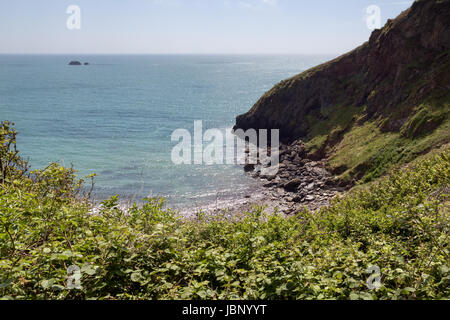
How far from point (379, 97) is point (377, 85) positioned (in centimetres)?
377

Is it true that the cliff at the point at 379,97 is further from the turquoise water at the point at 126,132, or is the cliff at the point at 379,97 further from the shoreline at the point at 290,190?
the turquoise water at the point at 126,132

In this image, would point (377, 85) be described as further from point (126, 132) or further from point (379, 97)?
point (126, 132)

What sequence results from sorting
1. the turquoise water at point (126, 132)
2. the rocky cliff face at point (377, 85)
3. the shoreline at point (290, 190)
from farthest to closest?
the turquoise water at point (126, 132) → the rocky cliff face at point (377, 85) → the shoreline at point (290, 190)

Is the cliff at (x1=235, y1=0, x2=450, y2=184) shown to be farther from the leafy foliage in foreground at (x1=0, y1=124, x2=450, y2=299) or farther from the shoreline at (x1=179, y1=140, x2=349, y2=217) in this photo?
the leafy foliage in foreground at (x1=0, y1=124, x2=450, y2=299)

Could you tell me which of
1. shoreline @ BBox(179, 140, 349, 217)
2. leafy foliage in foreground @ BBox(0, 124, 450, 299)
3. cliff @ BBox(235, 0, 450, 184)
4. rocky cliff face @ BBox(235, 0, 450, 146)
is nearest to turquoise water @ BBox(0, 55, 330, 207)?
leafy foliage in foreground @ BBox(0, 124, 450, 299)

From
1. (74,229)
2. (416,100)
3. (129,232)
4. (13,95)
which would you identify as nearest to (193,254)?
(129,232)

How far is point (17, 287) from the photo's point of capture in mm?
4672

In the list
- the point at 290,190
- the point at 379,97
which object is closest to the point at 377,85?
the point at 379,97

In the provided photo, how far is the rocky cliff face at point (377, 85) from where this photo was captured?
150ft

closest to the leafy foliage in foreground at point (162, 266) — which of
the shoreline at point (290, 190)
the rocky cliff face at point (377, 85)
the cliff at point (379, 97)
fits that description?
the shoreline at point (290, 190)

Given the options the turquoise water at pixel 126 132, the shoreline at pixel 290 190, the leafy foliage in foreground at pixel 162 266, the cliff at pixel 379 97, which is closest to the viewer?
the leafy foliage in foreground at pixel 162 266
